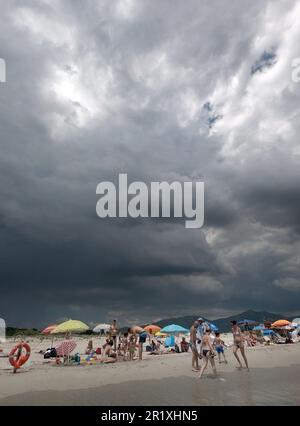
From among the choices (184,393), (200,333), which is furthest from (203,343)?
(184,393)

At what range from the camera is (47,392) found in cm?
974

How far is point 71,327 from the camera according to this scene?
63.1 ft

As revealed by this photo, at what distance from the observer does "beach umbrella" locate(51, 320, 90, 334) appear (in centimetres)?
1909

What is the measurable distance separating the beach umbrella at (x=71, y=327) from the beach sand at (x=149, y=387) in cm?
447

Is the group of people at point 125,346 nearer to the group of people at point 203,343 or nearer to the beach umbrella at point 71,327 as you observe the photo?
the beach umbrella at point 71,327

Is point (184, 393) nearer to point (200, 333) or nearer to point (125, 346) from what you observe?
point (200, 333)

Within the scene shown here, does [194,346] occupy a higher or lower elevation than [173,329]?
higher

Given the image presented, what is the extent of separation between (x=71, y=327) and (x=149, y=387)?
31.7 feet

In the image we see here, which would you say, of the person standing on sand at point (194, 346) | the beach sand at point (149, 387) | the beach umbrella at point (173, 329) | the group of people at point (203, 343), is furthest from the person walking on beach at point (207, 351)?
the beach umbrella at point (173, 329)

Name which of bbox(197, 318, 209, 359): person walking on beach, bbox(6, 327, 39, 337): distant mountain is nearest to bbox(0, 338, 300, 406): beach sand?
bbox(197, 318, 209, 359): person walking on beach
